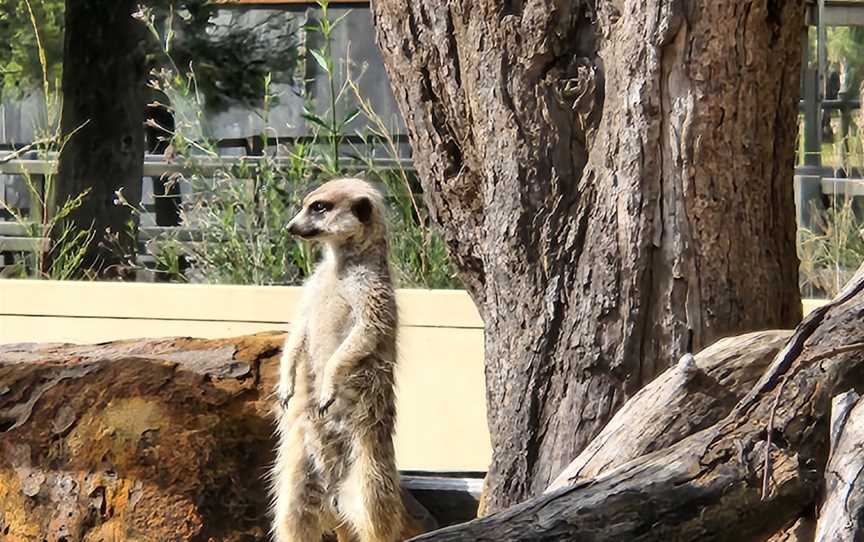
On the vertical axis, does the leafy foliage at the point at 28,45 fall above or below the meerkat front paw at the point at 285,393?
above

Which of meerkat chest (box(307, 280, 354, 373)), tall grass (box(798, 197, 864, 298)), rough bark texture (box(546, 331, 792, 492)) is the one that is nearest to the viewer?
rough bark texture (box(546, 331, 792, 492))

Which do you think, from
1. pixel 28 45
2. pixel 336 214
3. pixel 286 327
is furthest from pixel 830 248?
pixel 28 45

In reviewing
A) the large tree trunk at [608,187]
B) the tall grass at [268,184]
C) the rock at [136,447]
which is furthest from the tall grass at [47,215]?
the large tree trunk at [608,187]

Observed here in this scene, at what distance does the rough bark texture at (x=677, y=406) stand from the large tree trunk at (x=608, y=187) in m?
0.24

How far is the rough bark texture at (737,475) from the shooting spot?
2363mm

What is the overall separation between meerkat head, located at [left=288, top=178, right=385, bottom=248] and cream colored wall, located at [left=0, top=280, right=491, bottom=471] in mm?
1093

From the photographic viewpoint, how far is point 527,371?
3.40m

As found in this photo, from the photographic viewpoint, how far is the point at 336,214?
410 centimetres

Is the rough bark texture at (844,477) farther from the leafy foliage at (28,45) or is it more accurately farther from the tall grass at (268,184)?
the leafy foliage at (28,45)

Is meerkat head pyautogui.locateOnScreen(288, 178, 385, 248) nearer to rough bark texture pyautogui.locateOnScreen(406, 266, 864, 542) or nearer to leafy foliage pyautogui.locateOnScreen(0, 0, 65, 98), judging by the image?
rough bark texture pyautogui.locateOnScreen(406, 266, 864, 542)

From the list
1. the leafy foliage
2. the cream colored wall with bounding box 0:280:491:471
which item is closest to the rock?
the cream colored wall with bounding box 0:280:491:471

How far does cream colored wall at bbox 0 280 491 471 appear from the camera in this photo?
5.53m

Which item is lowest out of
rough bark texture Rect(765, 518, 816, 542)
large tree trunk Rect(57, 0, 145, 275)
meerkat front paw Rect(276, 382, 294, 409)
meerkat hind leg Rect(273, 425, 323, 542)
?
meerkat hind leg Rect(273, 425, 323, 542)

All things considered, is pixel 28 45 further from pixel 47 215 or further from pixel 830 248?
pixel 830 248
